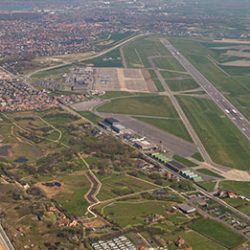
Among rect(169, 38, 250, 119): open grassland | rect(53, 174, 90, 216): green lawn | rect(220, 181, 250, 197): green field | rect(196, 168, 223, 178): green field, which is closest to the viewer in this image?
rect(53, 174, 90, 216): green lawn

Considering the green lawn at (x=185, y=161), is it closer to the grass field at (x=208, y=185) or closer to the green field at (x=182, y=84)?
the grass field at (x=208, y=185)

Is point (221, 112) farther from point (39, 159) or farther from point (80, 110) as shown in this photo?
point (39, 159)

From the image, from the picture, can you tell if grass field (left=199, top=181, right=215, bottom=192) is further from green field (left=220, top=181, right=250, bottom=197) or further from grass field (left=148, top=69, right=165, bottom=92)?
grass field (left=148, top=69, right=165, bottom=92)

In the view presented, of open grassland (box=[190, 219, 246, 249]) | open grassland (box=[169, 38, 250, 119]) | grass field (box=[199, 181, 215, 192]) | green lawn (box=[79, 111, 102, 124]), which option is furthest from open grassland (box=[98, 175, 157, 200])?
open grassland (box=[169, 38, 250, 119])

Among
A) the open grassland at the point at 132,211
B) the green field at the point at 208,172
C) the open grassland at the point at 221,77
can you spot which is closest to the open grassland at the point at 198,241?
the open grassland at the point at 132,211

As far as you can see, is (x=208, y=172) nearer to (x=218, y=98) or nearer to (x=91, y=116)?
(x=91, y=116)

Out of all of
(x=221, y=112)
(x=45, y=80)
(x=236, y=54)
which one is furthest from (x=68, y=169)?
(x=236, y=54)
